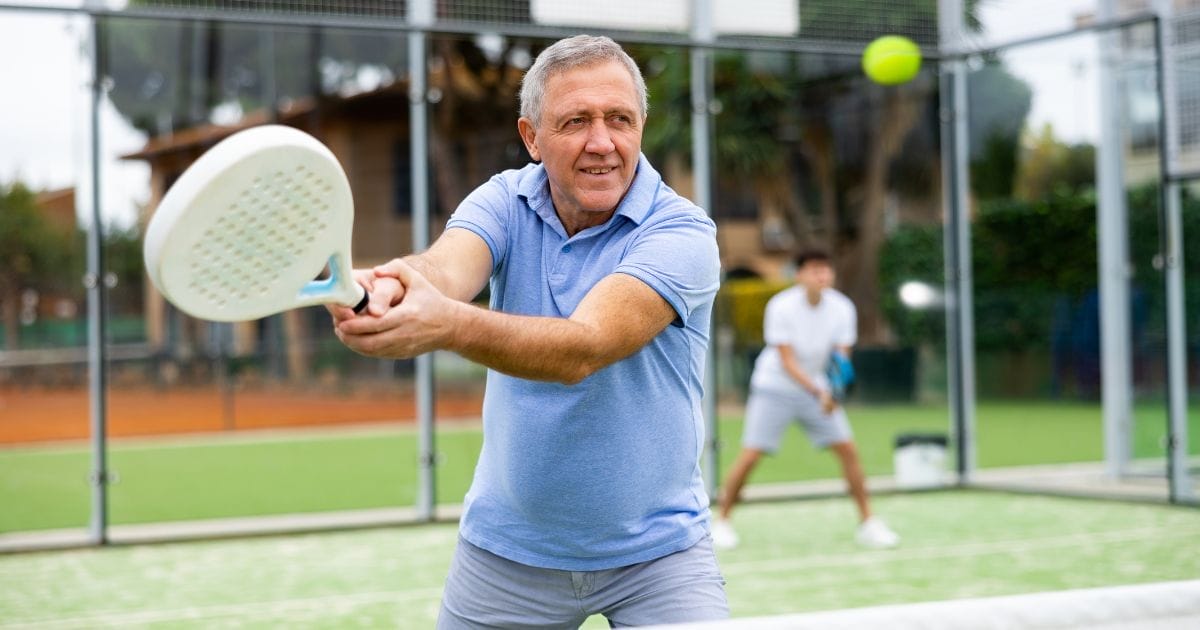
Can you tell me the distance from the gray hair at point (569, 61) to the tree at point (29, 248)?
9.53 m

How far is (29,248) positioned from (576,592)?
1008 cm

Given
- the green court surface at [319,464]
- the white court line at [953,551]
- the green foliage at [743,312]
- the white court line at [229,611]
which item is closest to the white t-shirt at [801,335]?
the white court line at [953,551]

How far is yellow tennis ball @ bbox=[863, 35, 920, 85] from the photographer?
10820mm

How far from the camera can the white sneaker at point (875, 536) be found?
345 inches

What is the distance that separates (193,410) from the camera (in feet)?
49.7

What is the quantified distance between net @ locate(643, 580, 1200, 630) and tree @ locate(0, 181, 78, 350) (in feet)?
35.0

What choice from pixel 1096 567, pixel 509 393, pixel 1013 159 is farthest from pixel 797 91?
pixel 509 393

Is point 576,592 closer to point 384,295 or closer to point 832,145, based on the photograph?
point 384,295

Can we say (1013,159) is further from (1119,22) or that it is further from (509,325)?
(509,325)

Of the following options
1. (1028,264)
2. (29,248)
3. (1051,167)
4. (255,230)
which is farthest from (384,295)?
(1028,264)

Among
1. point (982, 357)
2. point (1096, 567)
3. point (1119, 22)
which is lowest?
point (1096, 567)

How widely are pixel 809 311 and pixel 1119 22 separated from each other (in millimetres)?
3552

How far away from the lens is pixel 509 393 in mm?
3098

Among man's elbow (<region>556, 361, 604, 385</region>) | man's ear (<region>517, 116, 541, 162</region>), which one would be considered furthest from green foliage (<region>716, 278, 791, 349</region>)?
man's elbow (<region>556, 361, 604, 385</region>)
